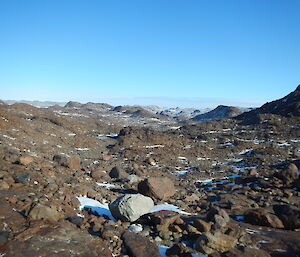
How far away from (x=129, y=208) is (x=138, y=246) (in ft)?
5.44

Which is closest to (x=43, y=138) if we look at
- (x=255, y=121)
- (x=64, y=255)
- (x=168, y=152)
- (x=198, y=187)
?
(x=168, y=152)

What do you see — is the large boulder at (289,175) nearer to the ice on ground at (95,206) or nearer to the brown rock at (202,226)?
the brown rock at (202,226)

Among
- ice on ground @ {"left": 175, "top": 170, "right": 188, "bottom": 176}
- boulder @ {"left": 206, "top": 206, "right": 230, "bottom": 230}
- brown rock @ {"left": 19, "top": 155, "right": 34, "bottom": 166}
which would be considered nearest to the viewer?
boulder @ {"left": 206, "top": 206, "right": 230, "bottom": 230}

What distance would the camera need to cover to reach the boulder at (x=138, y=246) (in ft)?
17.4

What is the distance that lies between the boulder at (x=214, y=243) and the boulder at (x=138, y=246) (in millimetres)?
1018

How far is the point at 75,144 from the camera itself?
2458 cm

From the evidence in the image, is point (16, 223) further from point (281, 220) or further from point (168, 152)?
Result: point (168, 152)

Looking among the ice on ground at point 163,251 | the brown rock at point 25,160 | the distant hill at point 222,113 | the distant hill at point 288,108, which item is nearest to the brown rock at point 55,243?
the ice on ground at point 163,251

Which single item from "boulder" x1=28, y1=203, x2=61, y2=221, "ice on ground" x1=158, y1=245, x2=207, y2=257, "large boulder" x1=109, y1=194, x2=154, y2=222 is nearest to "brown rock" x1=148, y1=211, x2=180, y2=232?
"large boulder" x1=109, y1=194, x2=154, y2=222

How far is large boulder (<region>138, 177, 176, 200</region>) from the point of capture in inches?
399

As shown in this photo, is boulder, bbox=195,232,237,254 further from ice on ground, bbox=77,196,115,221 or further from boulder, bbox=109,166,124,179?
boulder, bbox=109,166,124,179

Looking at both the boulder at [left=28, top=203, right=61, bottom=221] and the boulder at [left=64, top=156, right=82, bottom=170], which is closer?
the boulder at [left=28, top=203, right=61, bottom=221]

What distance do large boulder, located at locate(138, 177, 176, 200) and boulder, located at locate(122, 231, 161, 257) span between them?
158 inches

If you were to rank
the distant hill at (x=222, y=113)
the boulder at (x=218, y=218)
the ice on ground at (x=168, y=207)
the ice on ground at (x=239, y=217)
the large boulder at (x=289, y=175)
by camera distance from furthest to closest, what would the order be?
the distant hill at (x=222, y=113), the large boulder at (x=289, y=175), the ice on ground at (x=168, y=207), the ice on ground at (x=239, y=217), the boulder at (x=218, y=218)
